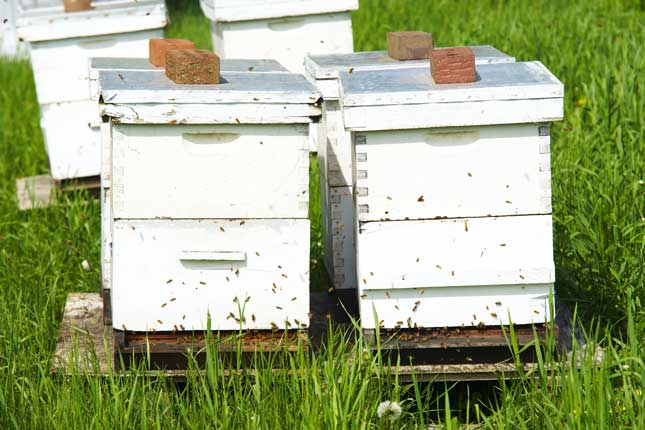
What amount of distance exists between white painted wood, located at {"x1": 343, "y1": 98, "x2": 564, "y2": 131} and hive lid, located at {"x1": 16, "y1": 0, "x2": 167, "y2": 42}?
2.68 meters

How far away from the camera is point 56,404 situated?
2836 millimetres

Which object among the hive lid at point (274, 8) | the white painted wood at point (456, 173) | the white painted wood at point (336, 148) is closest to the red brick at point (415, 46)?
the white painted wood at point (336, 148)

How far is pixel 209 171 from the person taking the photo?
3004 mm

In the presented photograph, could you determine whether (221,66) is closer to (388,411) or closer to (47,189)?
(388,411)

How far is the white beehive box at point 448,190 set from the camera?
2920mm

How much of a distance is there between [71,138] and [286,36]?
1.29 metres

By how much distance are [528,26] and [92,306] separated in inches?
157

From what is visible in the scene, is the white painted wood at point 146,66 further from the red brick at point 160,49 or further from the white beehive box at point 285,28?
the white beehive box at point 285,28

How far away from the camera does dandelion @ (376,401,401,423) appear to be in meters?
2.65

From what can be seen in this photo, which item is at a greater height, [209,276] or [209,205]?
[209,205]

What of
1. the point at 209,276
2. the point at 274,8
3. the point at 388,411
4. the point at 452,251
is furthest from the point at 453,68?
the point at 274,8

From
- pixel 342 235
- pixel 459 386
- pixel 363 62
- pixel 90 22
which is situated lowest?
pixel 459 386

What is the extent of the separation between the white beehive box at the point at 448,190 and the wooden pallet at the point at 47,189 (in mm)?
2758

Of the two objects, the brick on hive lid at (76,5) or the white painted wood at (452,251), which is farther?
the brick on hive lid at (76,5)
